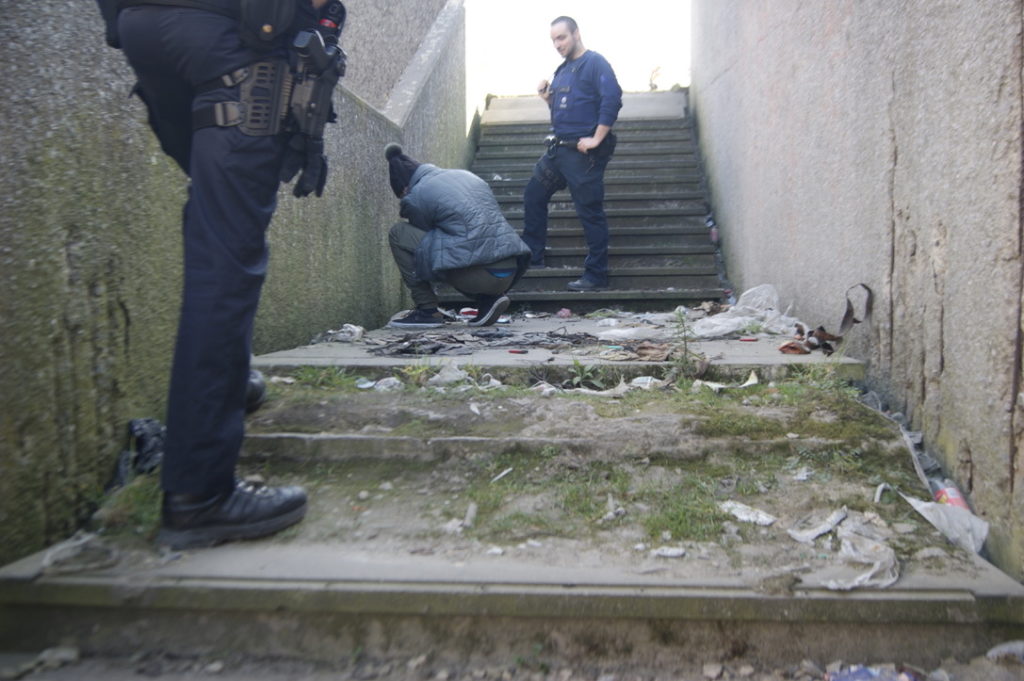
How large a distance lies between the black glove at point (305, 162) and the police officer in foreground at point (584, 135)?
13.9ft

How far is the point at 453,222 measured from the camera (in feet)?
15.9

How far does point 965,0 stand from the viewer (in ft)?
6.39

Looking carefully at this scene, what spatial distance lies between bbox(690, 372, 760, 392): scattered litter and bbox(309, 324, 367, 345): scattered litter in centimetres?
201

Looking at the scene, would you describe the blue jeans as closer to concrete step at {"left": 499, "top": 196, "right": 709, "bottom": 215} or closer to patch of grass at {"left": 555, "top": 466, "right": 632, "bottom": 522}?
concrete step at {"left": 499, "top": 196, "right": 709, "bottom": 215}

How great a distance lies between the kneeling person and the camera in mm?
4859

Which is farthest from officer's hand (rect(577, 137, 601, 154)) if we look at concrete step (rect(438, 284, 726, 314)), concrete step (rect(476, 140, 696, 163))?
concrete step (rect(476, 140, 696, 163))

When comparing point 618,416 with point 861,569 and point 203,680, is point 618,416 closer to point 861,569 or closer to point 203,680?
point 861,569

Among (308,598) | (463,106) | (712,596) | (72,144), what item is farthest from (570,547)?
(463,106)

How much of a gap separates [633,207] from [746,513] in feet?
18.7

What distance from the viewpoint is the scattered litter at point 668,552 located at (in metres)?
1.83

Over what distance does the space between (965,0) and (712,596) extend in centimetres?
160

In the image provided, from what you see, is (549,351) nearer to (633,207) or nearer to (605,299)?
(605,299)

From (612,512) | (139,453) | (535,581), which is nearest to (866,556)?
(612,512)

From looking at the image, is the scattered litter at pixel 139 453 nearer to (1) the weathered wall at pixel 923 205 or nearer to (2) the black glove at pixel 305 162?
(2) the black glove at pixel 305 162
